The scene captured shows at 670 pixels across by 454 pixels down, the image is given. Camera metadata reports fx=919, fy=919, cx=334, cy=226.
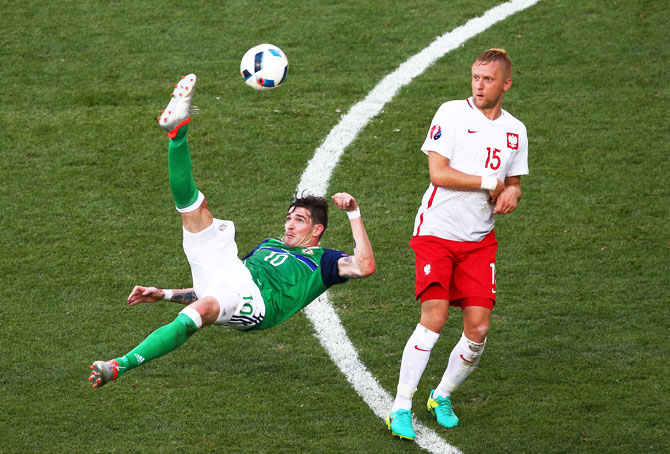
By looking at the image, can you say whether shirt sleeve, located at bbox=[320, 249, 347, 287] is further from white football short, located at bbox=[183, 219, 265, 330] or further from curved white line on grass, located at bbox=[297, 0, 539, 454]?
curved white line on grass, located at bbox=[297, 0, 539, 454]

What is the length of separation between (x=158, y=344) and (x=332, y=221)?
3.65 meters

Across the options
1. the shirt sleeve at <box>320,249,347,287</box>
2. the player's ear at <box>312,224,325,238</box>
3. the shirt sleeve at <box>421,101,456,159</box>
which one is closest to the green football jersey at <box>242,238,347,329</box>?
the shirt sleeve at <box>320,249,347,287</box>

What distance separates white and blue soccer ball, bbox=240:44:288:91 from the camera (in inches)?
275

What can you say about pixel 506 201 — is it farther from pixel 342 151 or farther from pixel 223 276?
pixel 342 151

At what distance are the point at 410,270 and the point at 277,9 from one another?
16.8 ft

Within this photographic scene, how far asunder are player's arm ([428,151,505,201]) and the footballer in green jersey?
572mm

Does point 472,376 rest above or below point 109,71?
below

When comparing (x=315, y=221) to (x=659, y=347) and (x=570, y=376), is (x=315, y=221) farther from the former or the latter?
(x=659, y=347)

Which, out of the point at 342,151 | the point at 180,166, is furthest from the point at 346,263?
the point at 342,151

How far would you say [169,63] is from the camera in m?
11.0

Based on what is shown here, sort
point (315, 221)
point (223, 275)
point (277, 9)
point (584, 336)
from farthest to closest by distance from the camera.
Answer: point (277, 9) → point (584, 336) → point (315, 221) → point (223, 275)

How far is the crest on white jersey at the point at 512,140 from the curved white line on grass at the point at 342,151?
1.95 m

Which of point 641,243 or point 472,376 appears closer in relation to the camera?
point 472,376

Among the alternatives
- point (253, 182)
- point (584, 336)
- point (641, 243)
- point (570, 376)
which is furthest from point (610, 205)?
point (253, 182)
